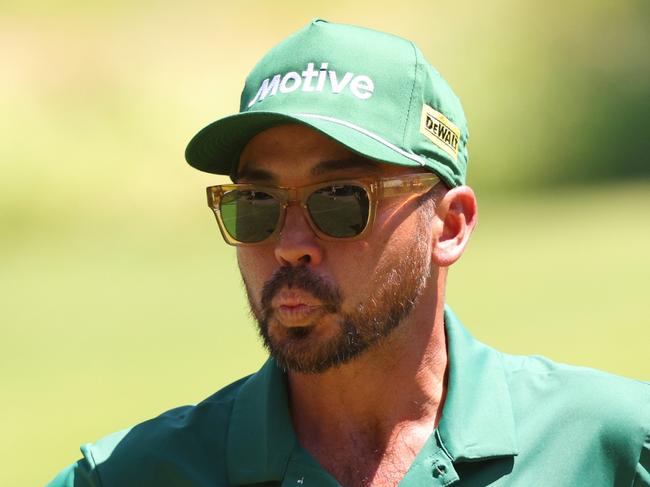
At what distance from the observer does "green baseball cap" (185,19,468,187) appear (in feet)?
7.88

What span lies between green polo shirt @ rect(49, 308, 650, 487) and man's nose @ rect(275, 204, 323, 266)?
23 centimetres

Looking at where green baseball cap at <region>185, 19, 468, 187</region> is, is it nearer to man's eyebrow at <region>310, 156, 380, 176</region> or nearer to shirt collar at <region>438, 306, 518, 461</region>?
man's eyebrow at <region>310, 156, 380, 176</region>

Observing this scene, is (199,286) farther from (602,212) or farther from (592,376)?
(592,376)

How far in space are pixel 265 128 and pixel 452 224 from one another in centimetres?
41

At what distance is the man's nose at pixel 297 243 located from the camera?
241 centimetres

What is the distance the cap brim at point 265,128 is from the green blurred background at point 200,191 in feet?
11.5

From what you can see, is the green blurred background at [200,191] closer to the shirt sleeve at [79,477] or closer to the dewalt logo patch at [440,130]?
the shirt sleeve at [79,477]

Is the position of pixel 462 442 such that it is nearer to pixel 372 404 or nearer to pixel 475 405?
pixel 475 405

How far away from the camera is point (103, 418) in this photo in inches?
240

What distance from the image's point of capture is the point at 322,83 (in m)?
2.45

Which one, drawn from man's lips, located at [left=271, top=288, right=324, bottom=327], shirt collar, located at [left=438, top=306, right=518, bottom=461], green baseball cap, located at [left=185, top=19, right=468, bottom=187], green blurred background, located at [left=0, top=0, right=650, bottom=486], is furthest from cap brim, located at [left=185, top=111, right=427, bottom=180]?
green blurred background, located at [left=0, top=0, right=650, bottom=486]

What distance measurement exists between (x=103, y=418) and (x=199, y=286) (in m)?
1.97

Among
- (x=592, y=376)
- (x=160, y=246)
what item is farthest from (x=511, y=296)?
(x=592, y=376)

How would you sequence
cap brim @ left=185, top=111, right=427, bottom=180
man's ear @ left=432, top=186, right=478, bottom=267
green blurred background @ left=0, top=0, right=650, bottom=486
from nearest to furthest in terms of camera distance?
cap brim @ left=185, top=111, right=427, bottom=180 < man's ear @ left=432, top=186, right=478, bottom=267 < green blurred background @ left=0, top=0, right=650, bottom=486
